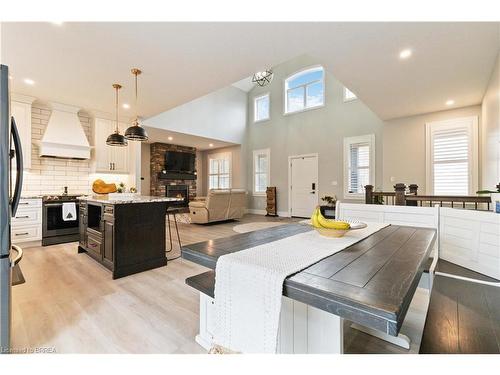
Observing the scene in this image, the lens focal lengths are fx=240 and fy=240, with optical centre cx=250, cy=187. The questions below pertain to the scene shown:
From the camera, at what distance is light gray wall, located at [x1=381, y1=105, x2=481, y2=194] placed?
513 cm

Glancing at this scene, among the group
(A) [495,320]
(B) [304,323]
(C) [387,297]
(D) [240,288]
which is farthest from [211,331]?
(A) [495,320]

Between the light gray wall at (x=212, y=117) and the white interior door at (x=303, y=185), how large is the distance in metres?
2.48

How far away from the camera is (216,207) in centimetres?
633

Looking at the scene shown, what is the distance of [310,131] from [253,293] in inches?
278

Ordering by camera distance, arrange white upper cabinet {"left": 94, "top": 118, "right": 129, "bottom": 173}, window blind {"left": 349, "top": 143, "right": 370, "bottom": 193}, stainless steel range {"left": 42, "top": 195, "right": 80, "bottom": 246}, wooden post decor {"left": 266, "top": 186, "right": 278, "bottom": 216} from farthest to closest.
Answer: wooden post decor {"left": 266, "top": 186, "right": 278, "bottom": 216}
window blind {"left": 349, "top": 143, "right": 370, "bottom": 193}
white upper cabinet {"left": 94, "top": 118, "right": 129, "bottom": 173}
stainless steel range {"left": 42, "top": 195, "right": 80, "bottom": 246}

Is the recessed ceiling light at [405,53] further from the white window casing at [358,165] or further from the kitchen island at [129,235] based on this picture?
the white window casing at [358,165]

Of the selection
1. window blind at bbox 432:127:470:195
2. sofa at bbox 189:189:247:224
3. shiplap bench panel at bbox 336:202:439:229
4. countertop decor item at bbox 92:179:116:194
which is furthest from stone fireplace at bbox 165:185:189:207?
window blind at bbox 432:127:470:195

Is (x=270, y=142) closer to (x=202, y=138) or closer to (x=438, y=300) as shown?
(x=202, y=138)

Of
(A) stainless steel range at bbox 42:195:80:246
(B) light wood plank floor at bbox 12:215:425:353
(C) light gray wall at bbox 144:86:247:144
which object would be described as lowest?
(B) light wood plank floor at bbox 12:215:425:353

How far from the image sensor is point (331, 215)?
18.7 feet

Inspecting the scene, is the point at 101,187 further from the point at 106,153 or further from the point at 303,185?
the point at 303,185

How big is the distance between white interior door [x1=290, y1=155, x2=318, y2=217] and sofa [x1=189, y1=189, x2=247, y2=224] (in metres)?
1.88

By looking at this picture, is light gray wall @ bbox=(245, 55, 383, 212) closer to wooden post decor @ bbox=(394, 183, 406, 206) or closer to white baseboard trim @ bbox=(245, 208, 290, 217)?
white baseboard trim @ bbox=(245, 208, 290, 217)

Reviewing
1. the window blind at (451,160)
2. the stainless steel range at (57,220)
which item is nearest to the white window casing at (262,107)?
the window blind at (451,160)
